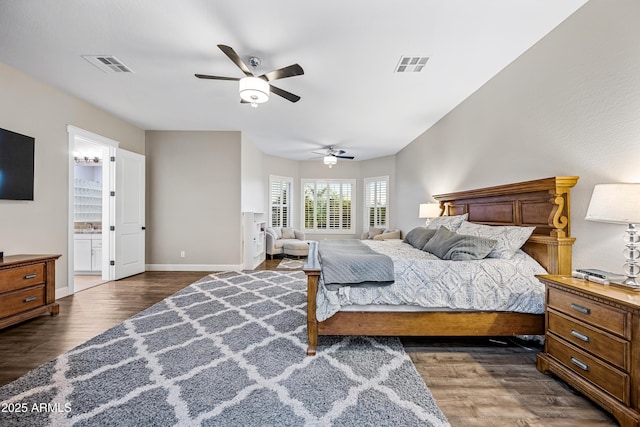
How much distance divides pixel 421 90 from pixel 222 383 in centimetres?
393

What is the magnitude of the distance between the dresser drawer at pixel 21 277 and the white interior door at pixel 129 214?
5.64 ft

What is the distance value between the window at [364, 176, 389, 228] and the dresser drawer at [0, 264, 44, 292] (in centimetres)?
692

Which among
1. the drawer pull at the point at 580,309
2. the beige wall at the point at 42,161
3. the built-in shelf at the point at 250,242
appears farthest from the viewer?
the built-in shelf at the point at 250,242

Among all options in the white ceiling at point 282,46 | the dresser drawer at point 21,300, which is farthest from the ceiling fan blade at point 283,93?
the dresser drawer at point 21,300

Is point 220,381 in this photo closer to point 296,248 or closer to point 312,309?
point 312,309

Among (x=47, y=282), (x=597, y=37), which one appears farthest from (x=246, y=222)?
(x=597, y=37)

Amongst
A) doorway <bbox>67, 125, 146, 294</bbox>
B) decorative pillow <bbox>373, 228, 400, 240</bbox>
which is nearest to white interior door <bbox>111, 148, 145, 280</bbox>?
doorway <bbox>67, 125, 146, 294</bbox>

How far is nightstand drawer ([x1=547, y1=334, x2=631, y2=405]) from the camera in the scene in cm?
142

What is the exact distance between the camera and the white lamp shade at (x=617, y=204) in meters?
1.50

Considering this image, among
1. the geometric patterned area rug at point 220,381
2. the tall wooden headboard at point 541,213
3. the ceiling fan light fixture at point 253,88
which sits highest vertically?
the ceiling fan light fixture at point 253,88

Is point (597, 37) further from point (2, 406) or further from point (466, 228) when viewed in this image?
point (2, 406)

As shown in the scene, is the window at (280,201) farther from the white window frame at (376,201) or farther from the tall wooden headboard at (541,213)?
the tall wooden headboard at (541,213)

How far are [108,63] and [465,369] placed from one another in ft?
15.4

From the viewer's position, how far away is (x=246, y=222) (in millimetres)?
5633
